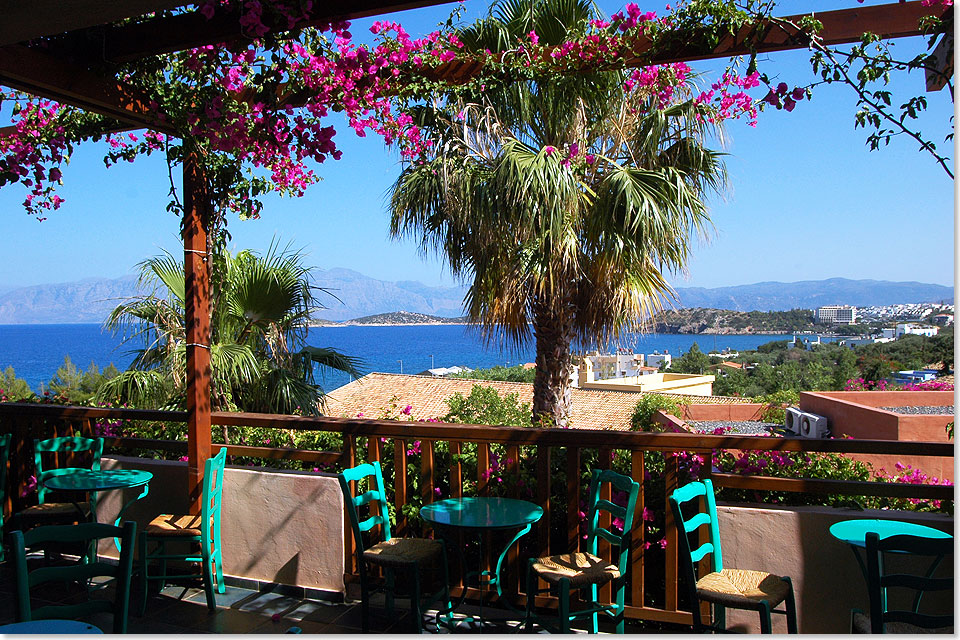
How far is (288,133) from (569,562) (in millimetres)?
2383

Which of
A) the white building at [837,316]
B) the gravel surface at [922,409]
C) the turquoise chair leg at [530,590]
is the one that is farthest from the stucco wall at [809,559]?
the white building at [837,316]

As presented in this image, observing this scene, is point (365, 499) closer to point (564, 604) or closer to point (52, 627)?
point (564, 604)

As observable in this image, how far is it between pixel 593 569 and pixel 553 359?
15.0ft

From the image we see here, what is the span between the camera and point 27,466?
4.36 metres

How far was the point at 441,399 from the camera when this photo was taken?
71.2ft

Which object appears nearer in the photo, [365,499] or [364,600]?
[364,600]

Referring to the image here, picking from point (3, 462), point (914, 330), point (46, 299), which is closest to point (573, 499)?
point (3, 462)

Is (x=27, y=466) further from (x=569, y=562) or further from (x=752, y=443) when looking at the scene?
(x=752, y=443)

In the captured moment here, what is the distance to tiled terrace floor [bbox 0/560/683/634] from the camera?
305 centimetres

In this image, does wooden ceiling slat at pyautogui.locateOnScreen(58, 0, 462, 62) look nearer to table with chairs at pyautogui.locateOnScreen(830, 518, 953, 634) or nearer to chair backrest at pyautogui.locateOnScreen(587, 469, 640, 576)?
chair backrest at pyautogui.locateOnScreen(587, 469, 640, 576)

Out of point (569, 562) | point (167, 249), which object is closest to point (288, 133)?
point (569, 562)

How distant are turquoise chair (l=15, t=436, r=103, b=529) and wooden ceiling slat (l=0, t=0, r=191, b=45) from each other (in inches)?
98.0

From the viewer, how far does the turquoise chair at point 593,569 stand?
103 inches

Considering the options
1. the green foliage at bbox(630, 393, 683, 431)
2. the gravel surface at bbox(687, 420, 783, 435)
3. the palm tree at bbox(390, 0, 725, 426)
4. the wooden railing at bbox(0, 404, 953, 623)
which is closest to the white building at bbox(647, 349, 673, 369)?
the gravel surface at bbox(687, 420, 783, 435)
